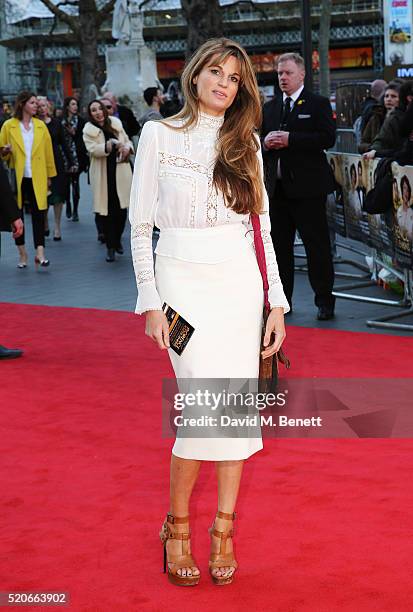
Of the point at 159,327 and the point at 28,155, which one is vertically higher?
the point at 28,155

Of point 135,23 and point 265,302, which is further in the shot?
point 135,23

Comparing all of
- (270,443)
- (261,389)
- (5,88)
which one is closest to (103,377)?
(270,443)

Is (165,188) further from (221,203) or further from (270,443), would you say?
(270,443)

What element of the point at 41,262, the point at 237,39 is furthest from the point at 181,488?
the point at 237,39

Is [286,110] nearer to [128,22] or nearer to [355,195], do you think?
[355,195]

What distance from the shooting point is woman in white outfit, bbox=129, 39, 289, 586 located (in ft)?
13.2

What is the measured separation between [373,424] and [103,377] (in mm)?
2259

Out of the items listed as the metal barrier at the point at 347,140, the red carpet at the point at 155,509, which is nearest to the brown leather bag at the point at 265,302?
the red carpet at the point at 155,509

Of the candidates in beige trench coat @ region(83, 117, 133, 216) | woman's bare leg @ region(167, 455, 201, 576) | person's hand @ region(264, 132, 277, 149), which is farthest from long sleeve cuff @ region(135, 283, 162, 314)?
beige trench coat @ region(83, 117, 133, 216)

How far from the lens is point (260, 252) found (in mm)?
4191

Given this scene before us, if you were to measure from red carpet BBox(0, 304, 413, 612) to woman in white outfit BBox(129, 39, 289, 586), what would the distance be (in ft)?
1.40

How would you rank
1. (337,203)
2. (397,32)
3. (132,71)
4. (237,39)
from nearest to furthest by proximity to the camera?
(337,203) < (132,71) < (397,32) < (237,39)

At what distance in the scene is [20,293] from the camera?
464 inches

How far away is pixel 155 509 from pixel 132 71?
30.6 meters
